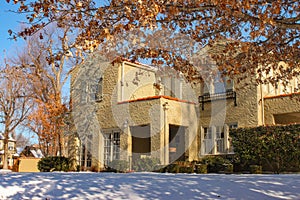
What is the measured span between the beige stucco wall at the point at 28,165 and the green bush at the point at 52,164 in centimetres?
152

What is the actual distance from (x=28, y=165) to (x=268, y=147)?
550 inches

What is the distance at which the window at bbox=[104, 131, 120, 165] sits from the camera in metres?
20.6

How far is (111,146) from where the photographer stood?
68.4ft

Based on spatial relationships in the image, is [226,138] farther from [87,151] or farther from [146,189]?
[146,189]

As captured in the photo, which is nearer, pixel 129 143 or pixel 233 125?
pixel 233 125

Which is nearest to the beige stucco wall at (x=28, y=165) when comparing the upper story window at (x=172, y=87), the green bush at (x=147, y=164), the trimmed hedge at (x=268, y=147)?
the green bush at (x=147, y=164)

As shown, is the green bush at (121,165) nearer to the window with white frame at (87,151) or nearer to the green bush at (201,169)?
the window with white frame at (87,151)

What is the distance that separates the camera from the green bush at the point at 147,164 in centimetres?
1802

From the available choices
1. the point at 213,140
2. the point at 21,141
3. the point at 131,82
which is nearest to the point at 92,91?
the point at 131,82

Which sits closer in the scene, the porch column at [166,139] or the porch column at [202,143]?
the porch column at [166,139]

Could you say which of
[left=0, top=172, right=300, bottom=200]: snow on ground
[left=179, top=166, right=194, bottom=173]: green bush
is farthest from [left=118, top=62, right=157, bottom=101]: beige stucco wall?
[left=0, top=172, right=300, bottom=200]: snow on ground

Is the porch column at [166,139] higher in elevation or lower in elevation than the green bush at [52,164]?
higher

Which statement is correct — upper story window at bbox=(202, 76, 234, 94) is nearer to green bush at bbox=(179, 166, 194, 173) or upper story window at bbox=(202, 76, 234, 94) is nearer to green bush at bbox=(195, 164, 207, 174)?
green bush at bbox=(195, 164, 207, 174)

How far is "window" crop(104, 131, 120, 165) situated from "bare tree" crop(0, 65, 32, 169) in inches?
454
